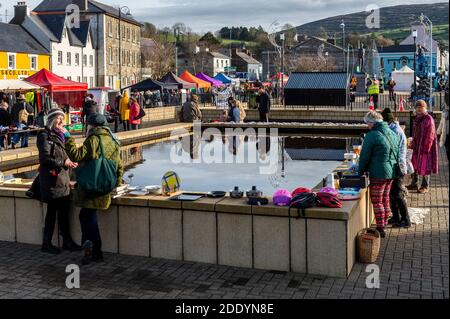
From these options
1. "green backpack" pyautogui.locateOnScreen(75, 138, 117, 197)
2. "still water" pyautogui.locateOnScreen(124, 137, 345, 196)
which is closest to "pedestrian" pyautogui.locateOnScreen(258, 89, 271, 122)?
"still water" pyautogui.locateOnScreen(124, 137, 345, 196)

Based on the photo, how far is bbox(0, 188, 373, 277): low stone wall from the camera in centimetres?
678

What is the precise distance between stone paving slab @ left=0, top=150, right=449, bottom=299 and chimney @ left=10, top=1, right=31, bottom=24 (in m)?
54.2

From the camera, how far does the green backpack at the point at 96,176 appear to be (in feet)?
23.4

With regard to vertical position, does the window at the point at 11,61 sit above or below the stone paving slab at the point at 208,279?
above

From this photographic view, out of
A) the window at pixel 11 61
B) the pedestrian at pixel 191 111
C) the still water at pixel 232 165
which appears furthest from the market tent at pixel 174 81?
the window at pixel 11 61

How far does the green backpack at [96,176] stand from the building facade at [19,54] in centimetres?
4232

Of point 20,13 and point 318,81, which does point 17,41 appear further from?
point 318,81

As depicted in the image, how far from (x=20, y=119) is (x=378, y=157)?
50.0 feet

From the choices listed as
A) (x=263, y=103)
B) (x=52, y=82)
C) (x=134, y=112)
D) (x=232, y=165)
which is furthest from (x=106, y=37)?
(x=232, y=165)

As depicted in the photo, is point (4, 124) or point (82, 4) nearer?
point (4, 124)

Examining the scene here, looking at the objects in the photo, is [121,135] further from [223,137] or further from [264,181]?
[264,181]

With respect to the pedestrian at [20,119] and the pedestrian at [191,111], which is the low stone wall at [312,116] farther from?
the pedestrian at [20,119]

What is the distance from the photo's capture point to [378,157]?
7898mm

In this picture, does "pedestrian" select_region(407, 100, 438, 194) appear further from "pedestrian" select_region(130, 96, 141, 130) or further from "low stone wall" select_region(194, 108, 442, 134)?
"low stone wall" select_region(194, 108, 442, 134)
